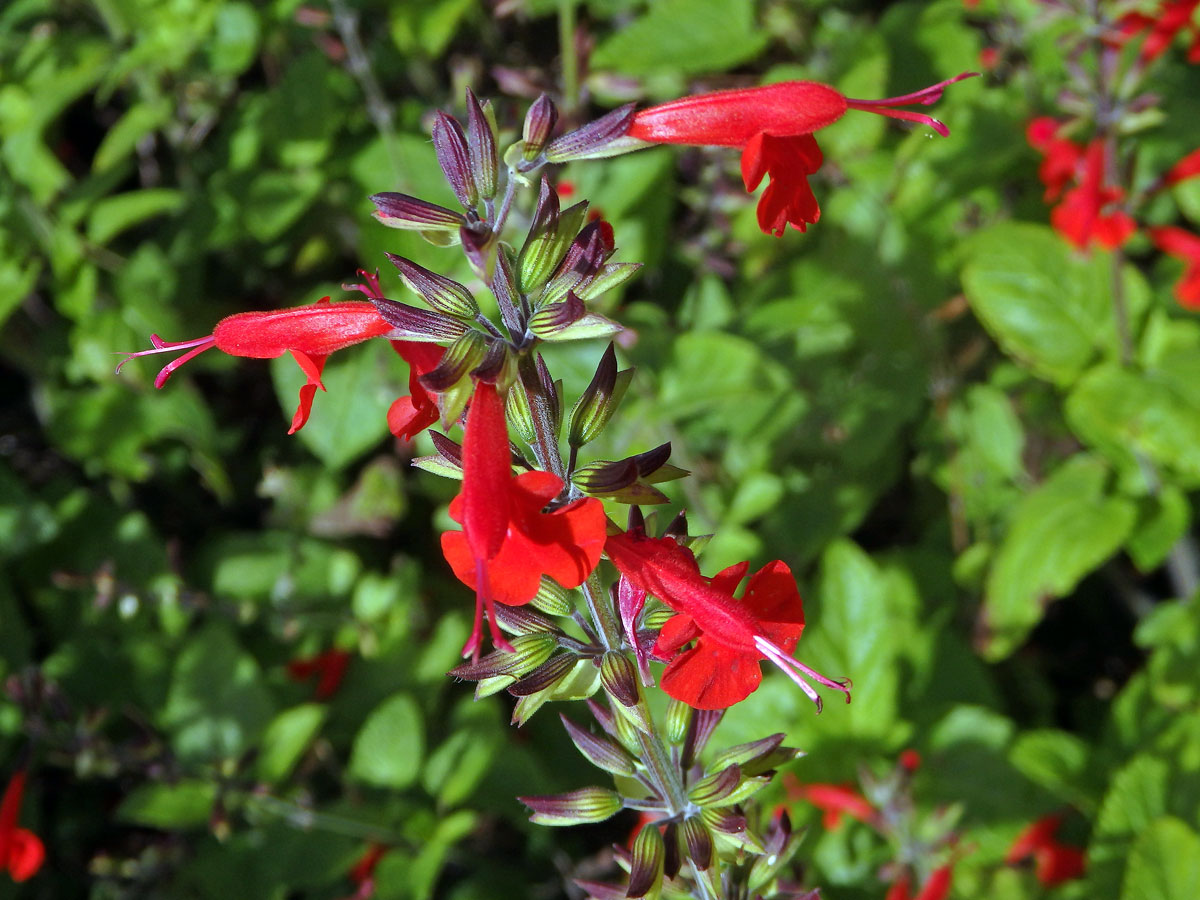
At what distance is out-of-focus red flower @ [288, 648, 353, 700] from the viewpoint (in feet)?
7.86

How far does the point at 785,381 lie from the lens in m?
1.97

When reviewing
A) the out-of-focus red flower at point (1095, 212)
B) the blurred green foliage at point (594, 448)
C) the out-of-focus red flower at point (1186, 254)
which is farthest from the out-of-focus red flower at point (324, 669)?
the out-of-focus red flower at point (1186, 254)

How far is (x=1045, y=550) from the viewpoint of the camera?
219 centimetres

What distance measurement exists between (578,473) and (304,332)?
27 cm

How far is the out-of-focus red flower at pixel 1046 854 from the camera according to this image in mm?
2025

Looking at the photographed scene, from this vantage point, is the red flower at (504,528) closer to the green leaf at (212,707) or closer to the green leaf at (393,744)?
the green leaf at (393,744)

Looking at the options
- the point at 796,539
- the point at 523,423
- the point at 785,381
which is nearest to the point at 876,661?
the point at 796,539

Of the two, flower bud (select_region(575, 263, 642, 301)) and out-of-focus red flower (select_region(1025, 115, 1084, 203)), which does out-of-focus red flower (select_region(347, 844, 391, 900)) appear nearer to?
flower bud (select_region(575, 263, 642, 301))

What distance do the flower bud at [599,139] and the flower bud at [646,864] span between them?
24.5 inches

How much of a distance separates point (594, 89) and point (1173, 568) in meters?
1.88

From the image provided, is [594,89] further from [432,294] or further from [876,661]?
[432,294]

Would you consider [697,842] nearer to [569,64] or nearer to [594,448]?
[594,448]

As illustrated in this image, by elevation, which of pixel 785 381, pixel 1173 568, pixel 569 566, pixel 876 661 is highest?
pixel 569 566

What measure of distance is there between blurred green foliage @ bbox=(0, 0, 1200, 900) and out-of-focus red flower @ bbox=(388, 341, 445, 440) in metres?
1.03
